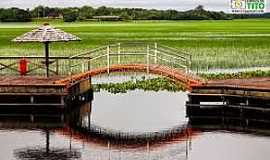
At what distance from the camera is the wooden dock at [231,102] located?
87.7ft

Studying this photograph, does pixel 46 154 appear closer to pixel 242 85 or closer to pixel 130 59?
pixel 242 85

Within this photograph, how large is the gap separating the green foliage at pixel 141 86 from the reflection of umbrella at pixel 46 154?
11.7m

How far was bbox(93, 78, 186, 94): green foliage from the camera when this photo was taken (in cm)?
3428

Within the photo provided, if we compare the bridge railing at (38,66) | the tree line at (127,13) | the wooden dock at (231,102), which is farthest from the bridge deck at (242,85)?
the tree line at (127,13)

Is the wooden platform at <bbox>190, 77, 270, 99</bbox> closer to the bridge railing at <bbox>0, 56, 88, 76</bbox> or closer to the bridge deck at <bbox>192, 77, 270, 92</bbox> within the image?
the bridge deck at <bbox>192, 77, 270, 92</bbox>

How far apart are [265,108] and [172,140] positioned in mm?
4712

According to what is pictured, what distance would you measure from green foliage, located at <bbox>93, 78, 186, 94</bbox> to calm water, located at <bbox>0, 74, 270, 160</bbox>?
4.09 metres

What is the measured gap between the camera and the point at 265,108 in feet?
88.0

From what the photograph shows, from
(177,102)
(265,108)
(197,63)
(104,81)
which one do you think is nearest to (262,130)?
(265,108)

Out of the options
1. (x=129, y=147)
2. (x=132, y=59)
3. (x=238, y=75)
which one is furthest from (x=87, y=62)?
(x=129, y=147)

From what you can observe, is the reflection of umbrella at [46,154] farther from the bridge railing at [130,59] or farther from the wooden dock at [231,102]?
the bridge railing at [130,59]

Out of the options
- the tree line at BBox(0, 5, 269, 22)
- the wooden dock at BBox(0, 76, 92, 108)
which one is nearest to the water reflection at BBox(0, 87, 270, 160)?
the wooden dock at BBox(0, 76, 92, 108)

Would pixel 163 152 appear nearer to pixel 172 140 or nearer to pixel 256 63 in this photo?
pixel 172 140

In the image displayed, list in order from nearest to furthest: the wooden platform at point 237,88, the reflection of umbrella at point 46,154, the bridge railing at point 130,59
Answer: the reflection of umbrella at point 46,154 → the wooden platform at point 237,88 → the bridge railing at point 130,59
